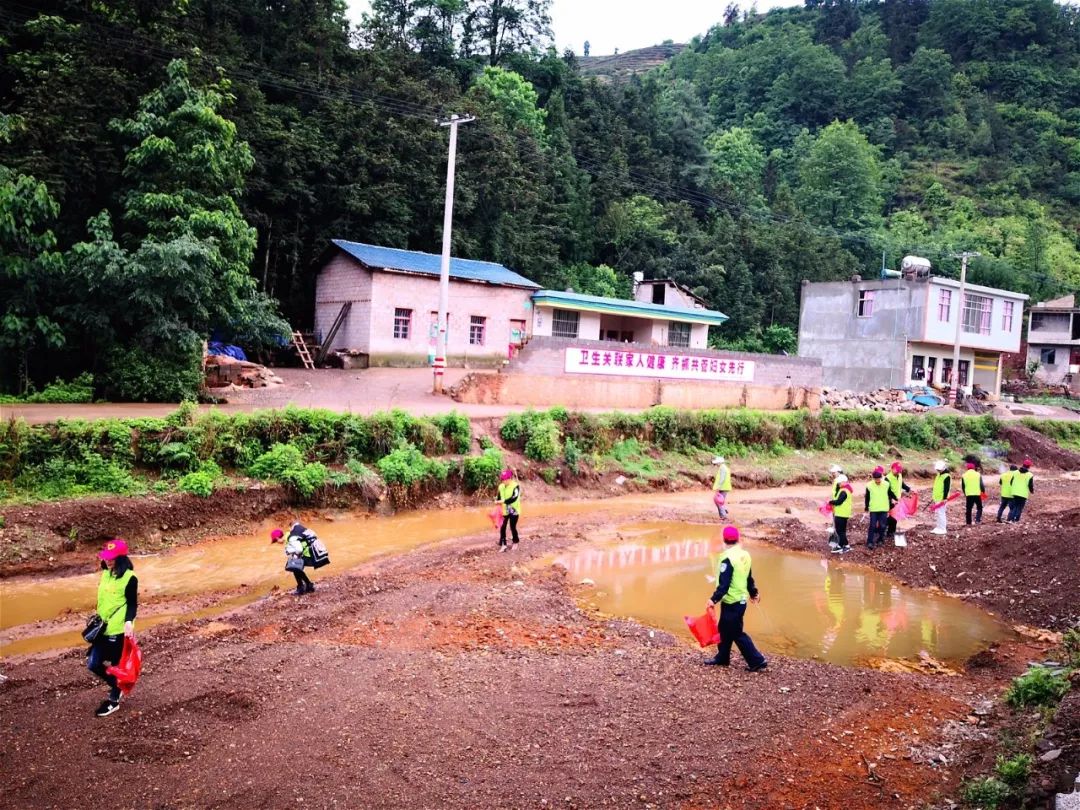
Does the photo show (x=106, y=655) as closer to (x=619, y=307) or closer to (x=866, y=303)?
(x=619, y=307)

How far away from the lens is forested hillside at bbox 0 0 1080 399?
21141 mm

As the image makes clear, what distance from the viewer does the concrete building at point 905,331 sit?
43000 mm

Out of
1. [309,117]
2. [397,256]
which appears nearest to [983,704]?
[397,256]

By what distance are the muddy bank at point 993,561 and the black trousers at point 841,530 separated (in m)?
0.27

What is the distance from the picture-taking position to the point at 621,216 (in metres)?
53.2

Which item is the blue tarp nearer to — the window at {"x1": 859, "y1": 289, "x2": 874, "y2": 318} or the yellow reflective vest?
the yellow reflective vest

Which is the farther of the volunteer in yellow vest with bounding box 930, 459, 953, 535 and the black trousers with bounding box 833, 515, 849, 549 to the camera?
the volunteer in yellow vest with bounding box 930, 459, 953, 535

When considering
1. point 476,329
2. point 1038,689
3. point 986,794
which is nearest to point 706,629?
point 1038,689

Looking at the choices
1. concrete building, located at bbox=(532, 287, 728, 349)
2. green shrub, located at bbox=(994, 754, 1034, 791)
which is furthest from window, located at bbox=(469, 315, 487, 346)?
green shrub, located at bbox=(994, 754, 1034, 791)

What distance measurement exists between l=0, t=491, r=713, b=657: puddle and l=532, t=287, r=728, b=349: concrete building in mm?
17571

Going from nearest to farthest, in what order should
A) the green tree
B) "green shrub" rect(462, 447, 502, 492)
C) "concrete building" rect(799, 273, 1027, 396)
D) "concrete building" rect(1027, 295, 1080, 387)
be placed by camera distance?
"green shrub" rect(462, 447, 502, 492)
"concrete building" rect(799, 273, 1027, 396)
"concrete building" rect(1027, 295, 1080, 387)
the green tree

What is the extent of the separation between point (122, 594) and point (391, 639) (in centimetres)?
318

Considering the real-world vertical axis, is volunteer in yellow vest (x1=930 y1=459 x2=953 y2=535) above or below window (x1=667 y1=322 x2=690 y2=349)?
below

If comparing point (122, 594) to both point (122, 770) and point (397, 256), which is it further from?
point (397, 256)
